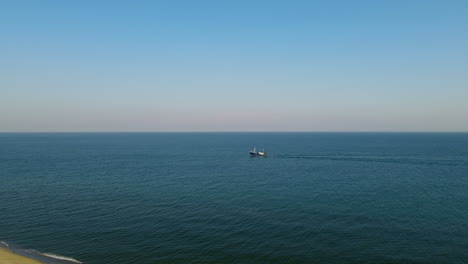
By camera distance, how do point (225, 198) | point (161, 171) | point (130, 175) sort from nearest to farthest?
1. point (225, 198)
2. point (130, 175)
3. point (161, 171)

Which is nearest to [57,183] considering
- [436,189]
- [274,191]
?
[274,191]

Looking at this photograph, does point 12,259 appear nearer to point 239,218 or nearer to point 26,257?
point 26,257

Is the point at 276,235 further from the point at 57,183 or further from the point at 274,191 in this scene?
the point at 57,183

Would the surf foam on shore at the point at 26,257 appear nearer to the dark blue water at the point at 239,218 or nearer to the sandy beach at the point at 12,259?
the sandy beach at the point at 12,259

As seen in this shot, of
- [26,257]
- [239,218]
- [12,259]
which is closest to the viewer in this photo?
[12,259]

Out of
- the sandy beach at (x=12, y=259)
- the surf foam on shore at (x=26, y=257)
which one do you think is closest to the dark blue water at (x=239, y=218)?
the surf foam on shore at (x=26, y=257)

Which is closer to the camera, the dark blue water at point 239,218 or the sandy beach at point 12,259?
the sandy beach at point 12,259

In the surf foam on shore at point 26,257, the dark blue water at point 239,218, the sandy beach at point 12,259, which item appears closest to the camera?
the sandy beach at point 12,259

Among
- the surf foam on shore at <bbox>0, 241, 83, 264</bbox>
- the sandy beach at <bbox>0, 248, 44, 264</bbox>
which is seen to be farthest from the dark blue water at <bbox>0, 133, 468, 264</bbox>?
the sandy beach at <bbox>0, 248, 44, 264</bbox>

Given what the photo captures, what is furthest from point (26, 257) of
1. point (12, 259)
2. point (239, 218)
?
point (239, 218)

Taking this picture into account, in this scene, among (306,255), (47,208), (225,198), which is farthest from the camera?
(225,198)

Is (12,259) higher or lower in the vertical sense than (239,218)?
lower
